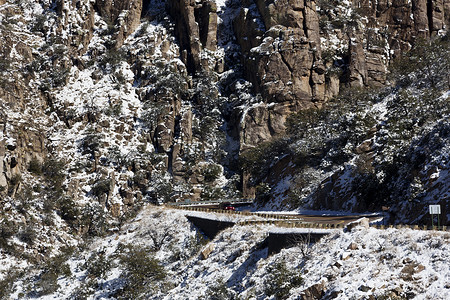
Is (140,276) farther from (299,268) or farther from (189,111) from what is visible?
(189,111)

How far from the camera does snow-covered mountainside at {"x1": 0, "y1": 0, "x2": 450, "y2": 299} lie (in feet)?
184

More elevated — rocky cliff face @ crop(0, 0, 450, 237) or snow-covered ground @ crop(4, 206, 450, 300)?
rocky cliff face @ crop(0, 0, 450, 237)

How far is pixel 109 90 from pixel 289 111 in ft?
126

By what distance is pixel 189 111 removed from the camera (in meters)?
103

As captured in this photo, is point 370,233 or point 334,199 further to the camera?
point 334,199

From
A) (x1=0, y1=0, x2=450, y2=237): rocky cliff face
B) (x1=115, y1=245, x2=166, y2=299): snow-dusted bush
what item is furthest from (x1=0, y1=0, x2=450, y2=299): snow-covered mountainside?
(x1=115, y1=245, x2=166, y2=299): snow-dusted bush

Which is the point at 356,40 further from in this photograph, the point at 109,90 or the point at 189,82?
the point at 109,90


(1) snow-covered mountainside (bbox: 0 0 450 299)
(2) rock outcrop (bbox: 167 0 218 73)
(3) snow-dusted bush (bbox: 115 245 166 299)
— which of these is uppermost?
(2) rock outcrop (bbox: 167 0 218 73)

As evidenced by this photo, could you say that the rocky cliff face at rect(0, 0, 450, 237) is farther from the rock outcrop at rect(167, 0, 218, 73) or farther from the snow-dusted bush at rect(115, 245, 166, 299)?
the snow-dusted bush at rect(115, 245, 166, 299)

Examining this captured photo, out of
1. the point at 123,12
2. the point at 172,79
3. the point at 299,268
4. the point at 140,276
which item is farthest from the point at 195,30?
the point at 299,268

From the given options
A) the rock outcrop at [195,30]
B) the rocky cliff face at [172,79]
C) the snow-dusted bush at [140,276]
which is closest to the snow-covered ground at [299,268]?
the snow-dusted bush at [140,276]

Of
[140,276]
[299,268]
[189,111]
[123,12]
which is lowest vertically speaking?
[140,276]

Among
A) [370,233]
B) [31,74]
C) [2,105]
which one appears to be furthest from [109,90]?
[370,233]

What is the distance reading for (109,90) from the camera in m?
104
